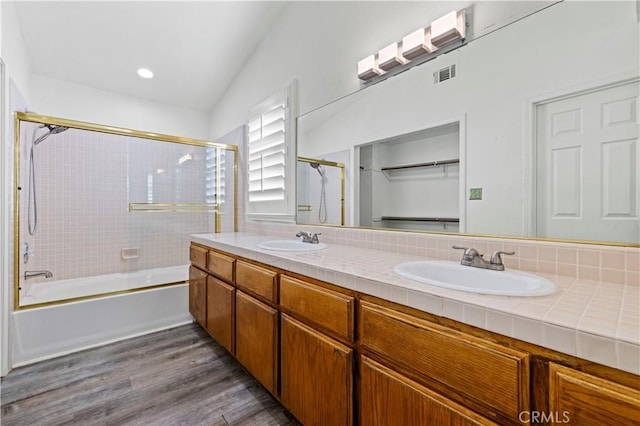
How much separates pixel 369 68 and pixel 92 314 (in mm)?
2725

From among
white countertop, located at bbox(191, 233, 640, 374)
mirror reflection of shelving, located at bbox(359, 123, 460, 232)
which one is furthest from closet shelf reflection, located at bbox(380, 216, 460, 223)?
white countertop, located at bbox(191, 233, 640, 374)

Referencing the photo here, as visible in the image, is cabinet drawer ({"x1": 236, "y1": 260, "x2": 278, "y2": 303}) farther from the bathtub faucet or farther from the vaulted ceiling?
the vaulted ceiling

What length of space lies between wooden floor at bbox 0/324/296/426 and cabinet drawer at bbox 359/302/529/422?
949 millimetres

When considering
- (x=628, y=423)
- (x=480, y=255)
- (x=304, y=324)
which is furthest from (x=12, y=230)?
(x=628, y=423)

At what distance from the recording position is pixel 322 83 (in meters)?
2.04

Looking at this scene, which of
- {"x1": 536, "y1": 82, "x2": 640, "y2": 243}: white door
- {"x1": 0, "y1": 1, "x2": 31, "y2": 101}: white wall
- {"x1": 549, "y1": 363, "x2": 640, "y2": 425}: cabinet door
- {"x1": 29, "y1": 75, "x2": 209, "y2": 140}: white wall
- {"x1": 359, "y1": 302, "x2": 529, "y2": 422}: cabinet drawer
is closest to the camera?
{"x1": 549, "y1": 363, "x2": 640, "y2": 425}: cabinet door

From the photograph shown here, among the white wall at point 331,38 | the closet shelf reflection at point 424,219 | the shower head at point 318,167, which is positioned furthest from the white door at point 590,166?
the shower head at point 318,167

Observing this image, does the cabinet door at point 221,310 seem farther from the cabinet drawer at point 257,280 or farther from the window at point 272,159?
the window at point 272,159

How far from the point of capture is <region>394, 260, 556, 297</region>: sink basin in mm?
793

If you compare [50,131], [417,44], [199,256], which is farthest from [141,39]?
[417,44]

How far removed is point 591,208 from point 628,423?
75 cm

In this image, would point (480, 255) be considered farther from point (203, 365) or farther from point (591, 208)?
point (203, 365)

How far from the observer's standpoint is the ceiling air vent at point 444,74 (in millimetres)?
1320

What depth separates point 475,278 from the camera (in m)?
1.06
